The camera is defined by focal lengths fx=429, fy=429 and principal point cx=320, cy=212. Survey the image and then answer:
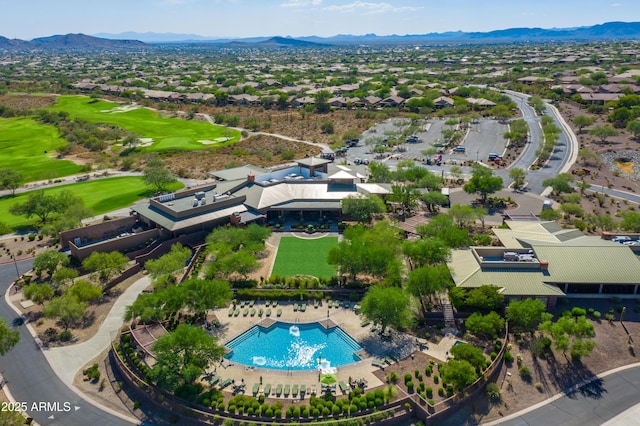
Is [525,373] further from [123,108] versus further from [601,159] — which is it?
[123,108]

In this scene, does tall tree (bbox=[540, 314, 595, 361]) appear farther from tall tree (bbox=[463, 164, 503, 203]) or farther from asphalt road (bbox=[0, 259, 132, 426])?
asphalt road (bbox=[0, 259, 132, 426])

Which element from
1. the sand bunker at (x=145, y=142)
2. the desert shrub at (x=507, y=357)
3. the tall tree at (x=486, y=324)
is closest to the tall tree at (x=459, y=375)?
the desert shrub at (x=507, y=357)

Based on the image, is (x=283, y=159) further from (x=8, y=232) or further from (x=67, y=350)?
(x=67, y=350)

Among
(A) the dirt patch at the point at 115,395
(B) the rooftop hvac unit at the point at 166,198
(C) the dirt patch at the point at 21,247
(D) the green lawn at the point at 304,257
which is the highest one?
(B) the rooftop hvac unit at the point at 166,198

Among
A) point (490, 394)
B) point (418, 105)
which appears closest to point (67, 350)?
point (490, 394)

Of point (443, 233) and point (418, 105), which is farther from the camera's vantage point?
point (418, 105)

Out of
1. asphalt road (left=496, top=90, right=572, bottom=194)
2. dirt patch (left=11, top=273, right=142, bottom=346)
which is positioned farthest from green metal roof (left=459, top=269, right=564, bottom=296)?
dirt patch (left=11, top=273, right=142, bottom=346)

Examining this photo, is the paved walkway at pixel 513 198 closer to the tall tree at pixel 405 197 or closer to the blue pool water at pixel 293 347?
the tall tree at pixel 405 197
